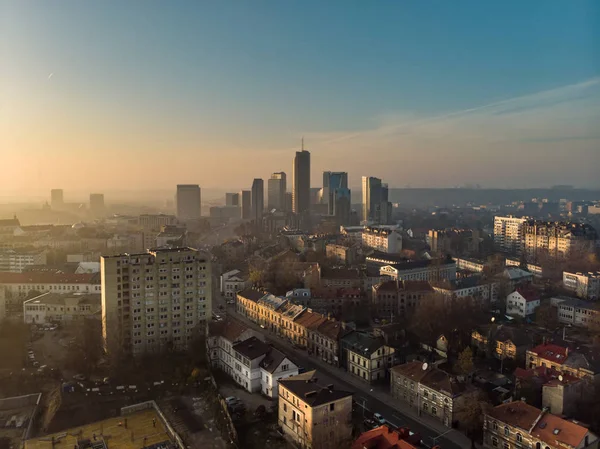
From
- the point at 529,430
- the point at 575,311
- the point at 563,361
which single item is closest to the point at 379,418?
the point at 529,430

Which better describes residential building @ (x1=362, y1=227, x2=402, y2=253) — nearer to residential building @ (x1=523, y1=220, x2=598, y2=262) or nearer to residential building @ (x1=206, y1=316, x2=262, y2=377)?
residential building @ (x1=523, y1=220, x2=598, y2=262)

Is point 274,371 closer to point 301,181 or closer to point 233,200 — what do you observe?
point 301,181

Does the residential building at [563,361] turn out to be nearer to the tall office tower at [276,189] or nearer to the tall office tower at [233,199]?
the tall office tower at [276,189]

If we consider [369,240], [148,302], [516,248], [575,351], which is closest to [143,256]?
[148,302]

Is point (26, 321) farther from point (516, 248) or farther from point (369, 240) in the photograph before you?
point (516, 248)

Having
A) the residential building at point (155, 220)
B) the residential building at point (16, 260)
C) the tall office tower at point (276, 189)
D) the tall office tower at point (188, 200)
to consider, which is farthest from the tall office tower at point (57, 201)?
the tall office tower at point (276, 189)

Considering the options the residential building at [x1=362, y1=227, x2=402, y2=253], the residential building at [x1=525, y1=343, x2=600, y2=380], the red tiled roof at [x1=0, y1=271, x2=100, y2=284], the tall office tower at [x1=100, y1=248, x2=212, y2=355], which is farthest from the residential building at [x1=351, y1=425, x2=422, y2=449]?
the residential building at [x1=362, y1=227, x2=402, y2=253]
